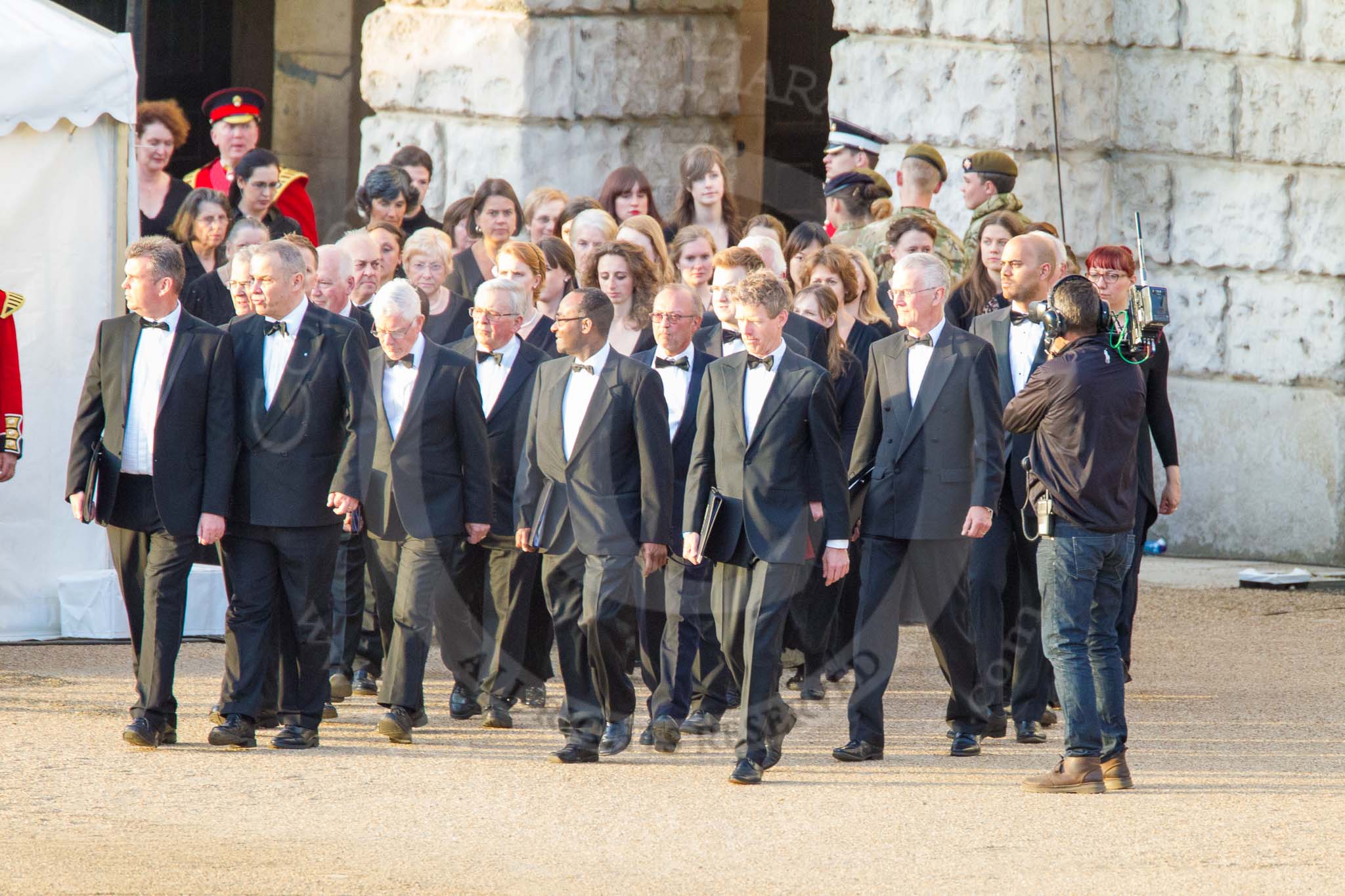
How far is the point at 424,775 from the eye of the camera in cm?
686

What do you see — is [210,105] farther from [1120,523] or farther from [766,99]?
[1120,523]

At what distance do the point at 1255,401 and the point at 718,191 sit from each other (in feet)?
11.1

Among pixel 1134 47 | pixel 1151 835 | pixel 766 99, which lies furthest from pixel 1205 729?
pixel 766 99

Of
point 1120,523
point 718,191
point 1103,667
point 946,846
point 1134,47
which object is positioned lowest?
point 946,846

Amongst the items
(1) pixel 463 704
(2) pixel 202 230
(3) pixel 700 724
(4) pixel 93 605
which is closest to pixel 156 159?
(2) pixel 202 230

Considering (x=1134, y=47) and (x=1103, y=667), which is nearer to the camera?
(x=1103, y=667)

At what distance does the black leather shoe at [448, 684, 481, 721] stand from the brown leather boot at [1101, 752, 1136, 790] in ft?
8.02

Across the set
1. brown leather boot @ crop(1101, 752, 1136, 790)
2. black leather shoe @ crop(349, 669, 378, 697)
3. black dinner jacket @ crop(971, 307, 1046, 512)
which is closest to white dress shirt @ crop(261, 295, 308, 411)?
black leather shoe @ crop(349, 669, 378, 697)

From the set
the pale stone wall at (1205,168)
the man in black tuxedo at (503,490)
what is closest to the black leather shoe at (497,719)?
the man in black tuxedo at (503,490)

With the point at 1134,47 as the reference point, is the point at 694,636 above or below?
below

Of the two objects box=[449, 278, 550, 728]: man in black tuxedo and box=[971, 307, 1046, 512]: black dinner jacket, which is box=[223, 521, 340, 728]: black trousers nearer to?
box=[449, 278, 550, 728]: man in black tuxedo

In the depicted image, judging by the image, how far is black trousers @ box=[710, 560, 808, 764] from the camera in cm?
688

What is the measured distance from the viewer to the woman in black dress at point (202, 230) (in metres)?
9.52

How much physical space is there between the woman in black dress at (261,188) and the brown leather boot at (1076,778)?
16.8ft
